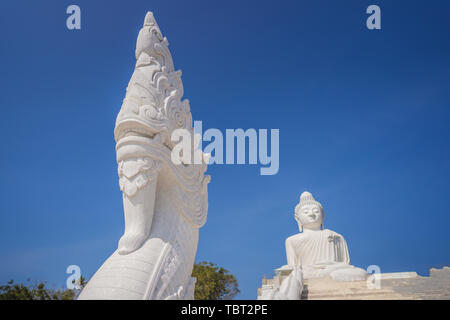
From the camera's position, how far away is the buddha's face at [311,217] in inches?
495

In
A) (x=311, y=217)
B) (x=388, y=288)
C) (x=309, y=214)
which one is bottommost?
(x=388, y=288)

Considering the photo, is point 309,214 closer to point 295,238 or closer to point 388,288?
point 295,238

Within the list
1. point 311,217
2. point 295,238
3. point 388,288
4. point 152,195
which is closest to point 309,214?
point 311,217

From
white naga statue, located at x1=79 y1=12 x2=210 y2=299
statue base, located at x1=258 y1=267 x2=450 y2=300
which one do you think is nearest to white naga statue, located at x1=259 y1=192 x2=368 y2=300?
statue base, located at x1=258 y1=267 x2=450 y2=300

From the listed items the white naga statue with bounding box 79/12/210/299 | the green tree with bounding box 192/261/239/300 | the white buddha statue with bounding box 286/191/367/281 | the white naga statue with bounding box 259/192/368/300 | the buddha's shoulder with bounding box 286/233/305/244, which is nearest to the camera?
the white naga statue with bounding box 79/12/210/299

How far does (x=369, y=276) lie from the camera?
676 centimetres

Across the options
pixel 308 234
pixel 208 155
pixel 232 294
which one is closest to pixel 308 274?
pixel 308 234

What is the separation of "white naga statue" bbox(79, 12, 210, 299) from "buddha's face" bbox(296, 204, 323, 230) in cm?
837

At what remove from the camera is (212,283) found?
63.6 feet

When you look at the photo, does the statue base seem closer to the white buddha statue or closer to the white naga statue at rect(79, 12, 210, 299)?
the white naga statue at rect(79, 12, 210, 299)

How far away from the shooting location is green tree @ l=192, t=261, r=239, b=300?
19266mm

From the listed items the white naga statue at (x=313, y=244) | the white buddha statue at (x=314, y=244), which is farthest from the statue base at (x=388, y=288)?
the white buddha statue at (x=314, y=244)

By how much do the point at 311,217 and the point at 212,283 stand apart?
9.04 m

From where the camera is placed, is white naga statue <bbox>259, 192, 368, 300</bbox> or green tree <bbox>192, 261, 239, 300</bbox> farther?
green tree <bbox>192, 261, 239, 300</bbox>
